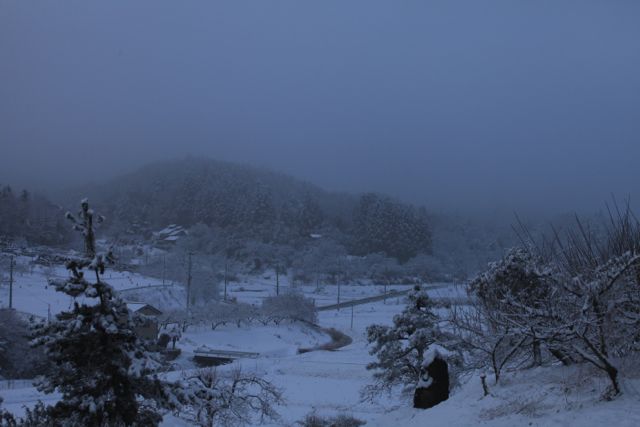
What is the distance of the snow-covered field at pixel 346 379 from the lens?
7.11 m

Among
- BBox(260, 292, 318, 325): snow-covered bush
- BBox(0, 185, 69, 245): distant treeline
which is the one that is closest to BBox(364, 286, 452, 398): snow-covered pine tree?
BBox(260, 292, 318, 325): snow-covered bush

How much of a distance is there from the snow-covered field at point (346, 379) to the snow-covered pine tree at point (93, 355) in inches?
127

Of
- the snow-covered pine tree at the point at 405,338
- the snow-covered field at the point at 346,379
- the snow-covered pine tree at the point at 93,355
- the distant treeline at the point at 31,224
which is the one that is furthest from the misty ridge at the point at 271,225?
the snow-covered pine tree at the point at 93,355

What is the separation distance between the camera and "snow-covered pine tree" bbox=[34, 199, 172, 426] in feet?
27.6

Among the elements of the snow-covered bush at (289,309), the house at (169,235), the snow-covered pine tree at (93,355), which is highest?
the snow-covered pine tree at (93,355)

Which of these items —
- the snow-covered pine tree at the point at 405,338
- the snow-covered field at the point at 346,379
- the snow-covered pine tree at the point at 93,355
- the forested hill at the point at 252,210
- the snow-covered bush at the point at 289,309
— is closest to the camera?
the snow-covered field at the point at 346,379

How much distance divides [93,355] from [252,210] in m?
122

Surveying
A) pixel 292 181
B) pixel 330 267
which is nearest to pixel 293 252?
pixel 330 267

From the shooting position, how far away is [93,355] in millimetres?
8562

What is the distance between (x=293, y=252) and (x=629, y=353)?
10282 cm

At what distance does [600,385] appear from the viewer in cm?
Result: 730

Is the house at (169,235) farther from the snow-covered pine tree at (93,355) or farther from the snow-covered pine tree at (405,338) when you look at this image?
the snow-covered pine tree at (93,355)

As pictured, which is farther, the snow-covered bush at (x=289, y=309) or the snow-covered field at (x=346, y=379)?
the snow-covered bush at (x=289, y=309)

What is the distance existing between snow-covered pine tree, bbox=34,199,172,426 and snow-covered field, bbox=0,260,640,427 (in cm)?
322
